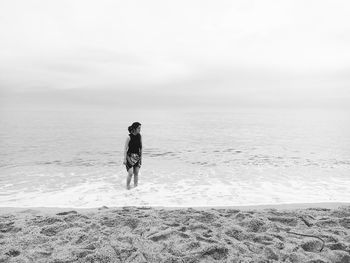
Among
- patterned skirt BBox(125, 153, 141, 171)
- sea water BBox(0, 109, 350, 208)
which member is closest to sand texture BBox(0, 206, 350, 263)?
A: sea water BBox(0, 109, 350, 208)

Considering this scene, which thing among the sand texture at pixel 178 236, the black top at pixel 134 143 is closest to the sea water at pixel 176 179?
the black top at pixel 134 143

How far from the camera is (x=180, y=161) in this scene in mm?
16453

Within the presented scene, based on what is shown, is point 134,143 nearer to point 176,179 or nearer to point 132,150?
point 132,150

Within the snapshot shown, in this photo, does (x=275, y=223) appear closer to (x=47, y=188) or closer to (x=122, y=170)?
(x=47, y=188)

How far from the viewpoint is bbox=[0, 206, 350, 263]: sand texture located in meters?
4.10

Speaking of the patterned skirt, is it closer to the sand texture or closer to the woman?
the woman

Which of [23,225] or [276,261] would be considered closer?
[276,261]

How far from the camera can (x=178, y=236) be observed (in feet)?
15.7

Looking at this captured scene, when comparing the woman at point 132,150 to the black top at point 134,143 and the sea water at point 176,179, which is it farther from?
the sea water at point 176,179

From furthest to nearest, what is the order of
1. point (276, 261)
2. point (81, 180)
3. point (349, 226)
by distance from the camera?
point (81, 180) → point (349, 226) → point (276, 261)

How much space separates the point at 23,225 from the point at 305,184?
8.98m

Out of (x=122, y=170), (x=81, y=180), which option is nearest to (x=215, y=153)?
(x=122, y=170)

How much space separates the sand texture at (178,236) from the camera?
4102 millimetres

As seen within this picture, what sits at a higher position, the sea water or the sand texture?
the sand texture
